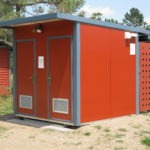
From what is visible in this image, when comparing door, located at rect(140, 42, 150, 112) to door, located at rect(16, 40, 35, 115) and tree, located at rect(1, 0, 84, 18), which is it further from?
tree, located at rect(1, 0, 84, 18)

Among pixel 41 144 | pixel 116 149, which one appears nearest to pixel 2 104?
pixel 41 144

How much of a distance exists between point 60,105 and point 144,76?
9.71ft

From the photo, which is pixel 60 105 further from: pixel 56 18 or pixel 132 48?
pixel 132 48

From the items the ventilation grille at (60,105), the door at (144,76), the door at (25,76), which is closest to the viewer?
the ventilation grille at (60,105)

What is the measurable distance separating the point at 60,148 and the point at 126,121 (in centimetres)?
278

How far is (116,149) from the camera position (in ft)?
25.7

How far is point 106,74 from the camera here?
34.9 feet

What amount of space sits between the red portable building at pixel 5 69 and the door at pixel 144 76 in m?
7.41

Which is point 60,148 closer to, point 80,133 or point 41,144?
point 41,144

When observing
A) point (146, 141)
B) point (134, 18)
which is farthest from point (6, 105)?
point (134, 18)

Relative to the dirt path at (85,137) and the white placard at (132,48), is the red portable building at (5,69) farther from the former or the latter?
the white placard at (132,48)

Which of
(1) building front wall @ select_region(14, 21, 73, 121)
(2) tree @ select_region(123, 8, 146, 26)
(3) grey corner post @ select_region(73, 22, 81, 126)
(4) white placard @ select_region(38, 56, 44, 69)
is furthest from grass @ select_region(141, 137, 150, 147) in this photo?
(2) tree @ select_region(123, 8, 146, 26)

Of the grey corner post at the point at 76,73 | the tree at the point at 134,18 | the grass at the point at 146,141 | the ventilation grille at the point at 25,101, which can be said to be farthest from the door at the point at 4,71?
the tree at the point at 134,18

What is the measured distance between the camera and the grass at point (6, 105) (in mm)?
13252
